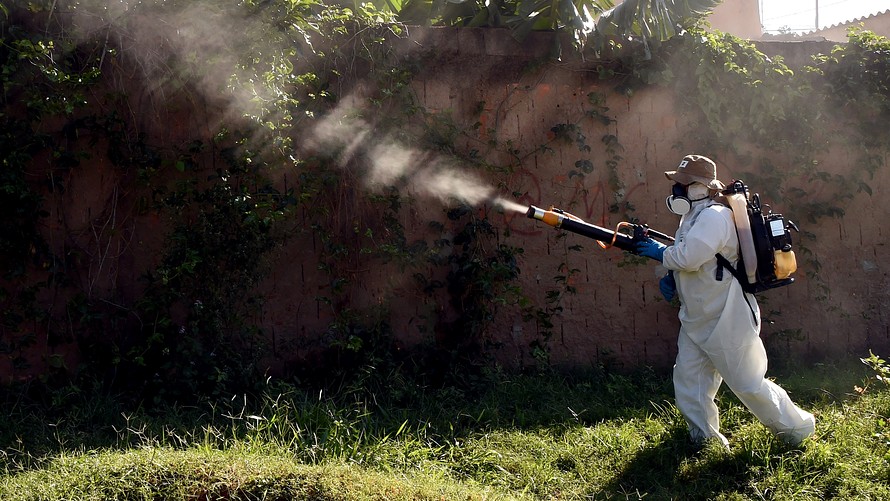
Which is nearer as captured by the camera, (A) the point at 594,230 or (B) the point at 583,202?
(A) the point at 594,230

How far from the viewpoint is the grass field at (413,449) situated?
14.0 feet

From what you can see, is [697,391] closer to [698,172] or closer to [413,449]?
[698,172]

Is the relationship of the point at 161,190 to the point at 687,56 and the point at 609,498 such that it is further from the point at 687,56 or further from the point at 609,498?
the point at 687,56

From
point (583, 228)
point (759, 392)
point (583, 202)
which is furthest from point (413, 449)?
point (583, 202)

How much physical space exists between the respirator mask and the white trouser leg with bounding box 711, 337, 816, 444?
2.92 ft

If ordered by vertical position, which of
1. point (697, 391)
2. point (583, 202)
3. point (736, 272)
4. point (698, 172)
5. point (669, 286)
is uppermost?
point (698, 172)

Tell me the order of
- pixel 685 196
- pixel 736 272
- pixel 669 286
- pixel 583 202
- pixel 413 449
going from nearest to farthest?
pixel 413 449, pixel 736 272, pixel 685 196, pixel 669 286, pixel 583 202

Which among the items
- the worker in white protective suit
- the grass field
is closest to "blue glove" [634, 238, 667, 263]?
the worker in white protective suit

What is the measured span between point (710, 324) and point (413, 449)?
6.33 ft

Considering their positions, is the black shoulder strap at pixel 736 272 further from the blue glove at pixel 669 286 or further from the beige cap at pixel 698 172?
the beige cap at pixel 698 172

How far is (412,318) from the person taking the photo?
6410 mm

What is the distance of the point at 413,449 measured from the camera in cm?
505

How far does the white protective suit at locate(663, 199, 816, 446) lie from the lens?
5090mm

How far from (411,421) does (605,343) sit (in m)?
2.17
